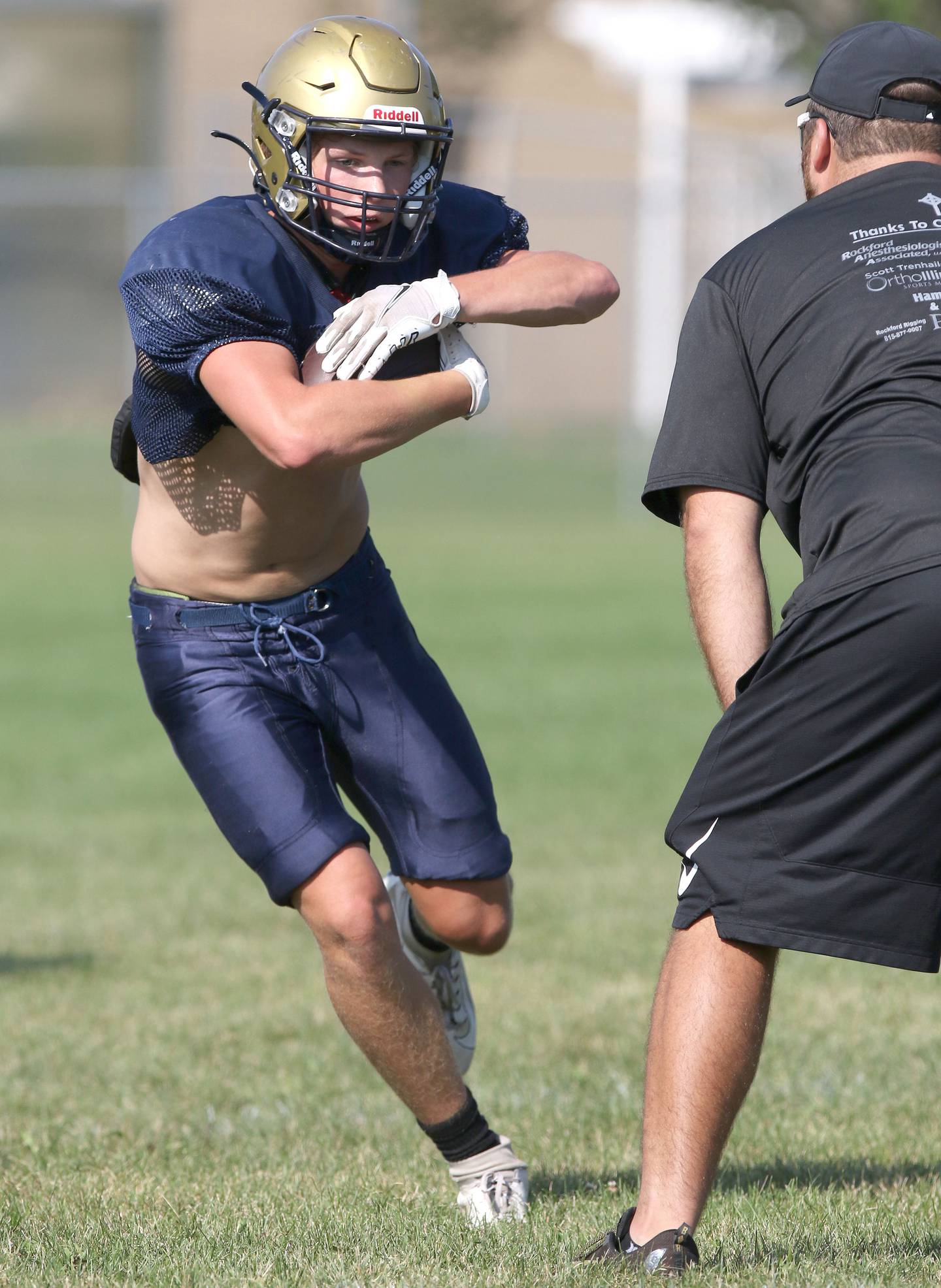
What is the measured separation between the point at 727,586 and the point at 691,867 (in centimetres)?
52

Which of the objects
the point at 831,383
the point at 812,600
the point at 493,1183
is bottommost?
the point at 493,1183

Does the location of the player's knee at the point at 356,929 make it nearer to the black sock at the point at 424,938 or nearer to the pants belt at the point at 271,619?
the pants belt at the point at 271,619

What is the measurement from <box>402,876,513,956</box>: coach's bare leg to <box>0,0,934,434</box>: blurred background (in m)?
18.3

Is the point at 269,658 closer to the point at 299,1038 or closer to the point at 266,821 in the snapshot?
the point at 266,821

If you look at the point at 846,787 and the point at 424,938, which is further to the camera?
the point at 424,938

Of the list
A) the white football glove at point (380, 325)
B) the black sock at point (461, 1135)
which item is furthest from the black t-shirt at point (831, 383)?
the black sock at point (461, 1135)

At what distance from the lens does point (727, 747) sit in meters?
3.22

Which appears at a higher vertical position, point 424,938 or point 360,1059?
point 424,938

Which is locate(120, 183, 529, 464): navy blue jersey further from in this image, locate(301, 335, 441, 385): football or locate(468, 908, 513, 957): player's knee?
locate(468, 908, 513, 957): player's knee

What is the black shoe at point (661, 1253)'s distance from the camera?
10.3 feet

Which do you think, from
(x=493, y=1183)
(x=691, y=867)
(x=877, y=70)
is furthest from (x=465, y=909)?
(x=877, y=70)

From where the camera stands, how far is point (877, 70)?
334 cm

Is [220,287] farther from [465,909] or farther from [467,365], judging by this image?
[465,909]

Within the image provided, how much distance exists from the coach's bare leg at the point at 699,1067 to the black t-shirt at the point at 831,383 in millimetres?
648
